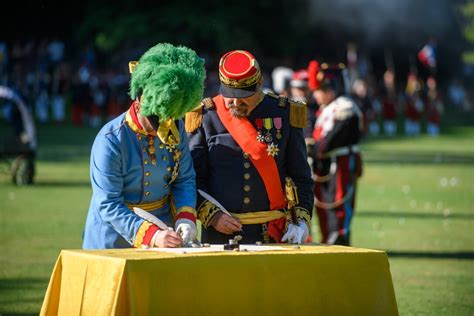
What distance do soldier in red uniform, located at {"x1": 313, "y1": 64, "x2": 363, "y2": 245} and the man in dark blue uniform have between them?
13.5 feet

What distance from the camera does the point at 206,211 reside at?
689 centimetres

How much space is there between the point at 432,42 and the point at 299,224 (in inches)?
2007

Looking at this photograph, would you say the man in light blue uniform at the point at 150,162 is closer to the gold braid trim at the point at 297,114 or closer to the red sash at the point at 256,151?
the red sash at the point at 256,151

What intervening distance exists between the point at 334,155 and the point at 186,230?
5.44 meters

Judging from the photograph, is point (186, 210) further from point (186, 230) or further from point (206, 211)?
point (206, 211)

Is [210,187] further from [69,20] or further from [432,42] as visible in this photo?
[432,42]

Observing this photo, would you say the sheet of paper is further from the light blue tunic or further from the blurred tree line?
the blurred tree line

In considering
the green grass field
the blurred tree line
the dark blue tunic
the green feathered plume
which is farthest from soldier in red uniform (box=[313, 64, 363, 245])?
the blurred tree line

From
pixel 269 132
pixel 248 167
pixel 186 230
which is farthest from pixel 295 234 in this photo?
pixel 186 230

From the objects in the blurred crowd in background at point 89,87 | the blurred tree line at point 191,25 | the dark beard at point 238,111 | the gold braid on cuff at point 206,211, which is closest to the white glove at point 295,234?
the gold braid on cuff at point 206,211

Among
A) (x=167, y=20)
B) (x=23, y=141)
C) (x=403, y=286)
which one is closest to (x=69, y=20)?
(x=167, y=20)

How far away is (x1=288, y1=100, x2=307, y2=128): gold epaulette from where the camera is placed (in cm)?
717

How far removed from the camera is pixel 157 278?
17.7 ft

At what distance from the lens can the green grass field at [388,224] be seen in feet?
33.8
